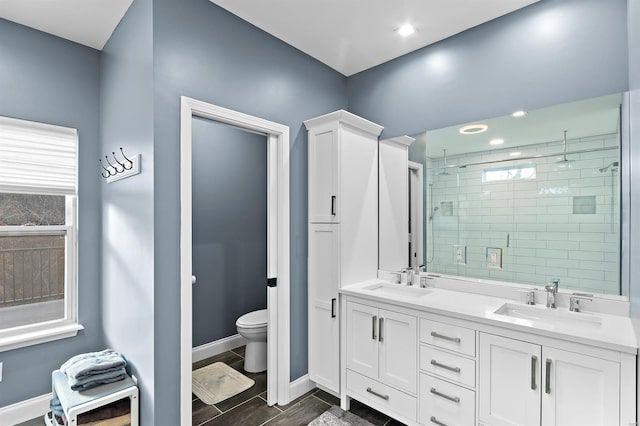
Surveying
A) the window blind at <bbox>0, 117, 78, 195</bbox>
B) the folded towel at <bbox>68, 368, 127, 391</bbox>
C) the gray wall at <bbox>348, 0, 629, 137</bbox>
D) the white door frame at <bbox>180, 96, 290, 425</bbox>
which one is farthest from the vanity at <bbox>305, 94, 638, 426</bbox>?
the window blind at <bbox>0, 117, 78, 195</bbox>

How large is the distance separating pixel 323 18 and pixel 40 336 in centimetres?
302

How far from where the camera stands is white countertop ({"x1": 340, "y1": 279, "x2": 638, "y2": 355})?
1.40 m

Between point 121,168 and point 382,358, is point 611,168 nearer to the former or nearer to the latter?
point 382,358

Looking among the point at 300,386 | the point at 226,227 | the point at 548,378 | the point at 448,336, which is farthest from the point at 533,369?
the point at 226,227

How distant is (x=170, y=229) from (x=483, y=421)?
79.7 inches

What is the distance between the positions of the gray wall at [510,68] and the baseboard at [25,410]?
3.32 metres

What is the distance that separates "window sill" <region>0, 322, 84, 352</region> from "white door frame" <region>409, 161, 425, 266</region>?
107 inches

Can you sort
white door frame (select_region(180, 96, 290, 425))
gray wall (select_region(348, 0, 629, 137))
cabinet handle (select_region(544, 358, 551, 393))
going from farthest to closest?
white door frame (select_region(180, 96, 290, 425)) → gray wall (select_region(348, 0, 629, 137)) → cabinet handle (select_region(544, 358, 551, 393))

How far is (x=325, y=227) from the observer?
2504mm

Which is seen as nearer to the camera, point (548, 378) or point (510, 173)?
point (548, 378)

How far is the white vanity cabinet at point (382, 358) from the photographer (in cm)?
201

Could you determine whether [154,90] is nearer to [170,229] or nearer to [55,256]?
[170,229]

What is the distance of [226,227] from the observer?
3416 millimetres

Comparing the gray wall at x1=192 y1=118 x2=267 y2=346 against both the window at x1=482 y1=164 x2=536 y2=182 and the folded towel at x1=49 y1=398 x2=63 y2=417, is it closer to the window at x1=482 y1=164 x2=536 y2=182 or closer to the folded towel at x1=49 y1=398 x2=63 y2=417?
the folded towel at x1=49 y1=398 x2=63 y2=417
